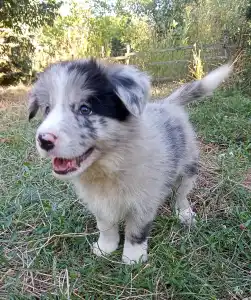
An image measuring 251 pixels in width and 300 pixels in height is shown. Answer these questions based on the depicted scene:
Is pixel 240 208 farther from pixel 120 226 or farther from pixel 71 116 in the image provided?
pixel 71 116

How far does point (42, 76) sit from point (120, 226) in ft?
4.11

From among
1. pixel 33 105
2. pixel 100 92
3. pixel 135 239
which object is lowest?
pixel 135 239

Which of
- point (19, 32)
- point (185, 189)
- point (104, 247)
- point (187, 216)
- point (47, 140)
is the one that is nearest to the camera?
point (47, 140)

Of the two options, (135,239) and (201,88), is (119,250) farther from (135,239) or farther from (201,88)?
(201,88)

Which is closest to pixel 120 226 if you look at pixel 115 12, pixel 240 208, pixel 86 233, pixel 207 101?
pixel 86 233

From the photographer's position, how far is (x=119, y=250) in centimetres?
246

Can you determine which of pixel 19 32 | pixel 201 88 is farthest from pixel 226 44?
pixel 19 32

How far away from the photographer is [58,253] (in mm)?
2426

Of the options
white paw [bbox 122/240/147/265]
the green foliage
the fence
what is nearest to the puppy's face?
white paw [bbox 122/240/147/265]

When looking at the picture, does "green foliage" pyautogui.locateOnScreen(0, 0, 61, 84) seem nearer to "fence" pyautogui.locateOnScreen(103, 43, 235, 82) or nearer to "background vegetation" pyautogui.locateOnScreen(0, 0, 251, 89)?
"background vegetation" pyautogui.locateOnScreen(0, 0, 251, 89)

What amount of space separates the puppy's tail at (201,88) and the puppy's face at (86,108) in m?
1.11

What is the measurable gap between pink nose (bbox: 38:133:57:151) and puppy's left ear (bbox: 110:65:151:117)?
408mm

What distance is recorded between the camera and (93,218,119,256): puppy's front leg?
2393mm

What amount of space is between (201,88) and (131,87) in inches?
48.4
